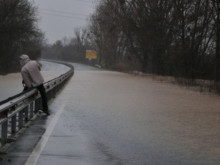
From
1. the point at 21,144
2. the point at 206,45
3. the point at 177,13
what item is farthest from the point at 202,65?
the point at 21,144

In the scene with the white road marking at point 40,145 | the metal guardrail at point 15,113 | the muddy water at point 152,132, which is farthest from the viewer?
the metal guardrail at point 15,113

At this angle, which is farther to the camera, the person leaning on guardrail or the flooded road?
the person leaning on guardrail

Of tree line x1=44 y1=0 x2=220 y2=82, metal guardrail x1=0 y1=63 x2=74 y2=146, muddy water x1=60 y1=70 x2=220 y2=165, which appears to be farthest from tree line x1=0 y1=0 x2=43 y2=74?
metal guardrail x1=0 y1=63 x2=74 y2=146

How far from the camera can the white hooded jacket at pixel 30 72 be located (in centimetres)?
1237

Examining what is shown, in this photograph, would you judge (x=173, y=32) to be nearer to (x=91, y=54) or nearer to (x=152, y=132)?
(x=152, y=132)

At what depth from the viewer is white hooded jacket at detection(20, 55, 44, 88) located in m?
12.4

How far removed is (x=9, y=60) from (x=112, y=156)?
53.7 meters

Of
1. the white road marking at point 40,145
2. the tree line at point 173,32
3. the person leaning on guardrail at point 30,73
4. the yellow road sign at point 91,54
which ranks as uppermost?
the tree line at point 173,32

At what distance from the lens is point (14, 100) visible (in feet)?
32.5

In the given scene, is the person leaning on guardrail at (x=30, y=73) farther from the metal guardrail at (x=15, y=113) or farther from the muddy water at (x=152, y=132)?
the muddy water at (x=152, y=132)

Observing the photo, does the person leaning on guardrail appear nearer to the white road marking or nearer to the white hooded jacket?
the white hooded jacket

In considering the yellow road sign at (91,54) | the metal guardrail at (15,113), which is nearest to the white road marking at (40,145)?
the metal guardrail at (15,113)

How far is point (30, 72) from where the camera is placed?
1241 cm

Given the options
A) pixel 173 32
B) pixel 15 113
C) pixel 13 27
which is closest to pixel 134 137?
pixel 15 113
